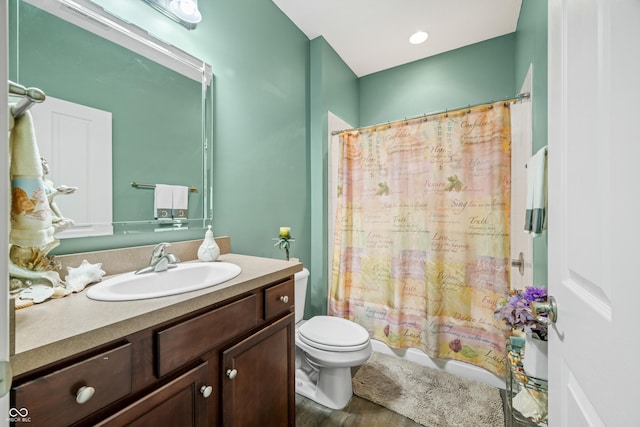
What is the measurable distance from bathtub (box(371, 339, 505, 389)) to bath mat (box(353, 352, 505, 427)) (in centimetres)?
4

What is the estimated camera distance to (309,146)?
2.29 meters

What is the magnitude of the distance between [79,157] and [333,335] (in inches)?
60.3

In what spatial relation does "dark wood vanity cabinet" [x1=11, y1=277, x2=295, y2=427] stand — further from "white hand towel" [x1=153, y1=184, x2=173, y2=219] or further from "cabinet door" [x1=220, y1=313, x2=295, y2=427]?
"white hand towel" [x1=153, y1=184, x2=173, y2=219]

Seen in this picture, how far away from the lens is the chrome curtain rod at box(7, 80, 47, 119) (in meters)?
0.41

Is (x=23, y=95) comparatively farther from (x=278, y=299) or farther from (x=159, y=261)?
(x=278, y=299)

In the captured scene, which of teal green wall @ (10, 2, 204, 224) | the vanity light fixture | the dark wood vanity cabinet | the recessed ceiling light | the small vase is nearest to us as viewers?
the dark wood vanity cabinet

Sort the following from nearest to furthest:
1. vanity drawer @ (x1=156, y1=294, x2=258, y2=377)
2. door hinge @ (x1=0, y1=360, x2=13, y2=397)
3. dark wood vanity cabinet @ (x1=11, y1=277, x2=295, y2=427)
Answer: door hinge @ (x1=0, y1=360, x2=13, y2=397), dark wood vanity cabinet @ (x1=11, y1=277, x2=295, y2=427), vanity drawer @ (x1=156, y1=294, x2=258, y2=377)

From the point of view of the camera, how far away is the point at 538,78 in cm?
139

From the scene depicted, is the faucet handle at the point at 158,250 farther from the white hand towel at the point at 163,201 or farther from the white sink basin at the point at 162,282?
the white hand towel at the point at 163,201

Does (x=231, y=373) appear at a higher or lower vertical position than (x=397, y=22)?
lower

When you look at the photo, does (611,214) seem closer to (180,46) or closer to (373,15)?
(180,46)

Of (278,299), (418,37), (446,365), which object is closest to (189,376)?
(278,299)

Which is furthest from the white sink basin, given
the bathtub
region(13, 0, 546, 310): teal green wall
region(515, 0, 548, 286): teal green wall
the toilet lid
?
the bathtub

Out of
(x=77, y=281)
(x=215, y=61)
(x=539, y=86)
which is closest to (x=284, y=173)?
(x=215, y=61)
